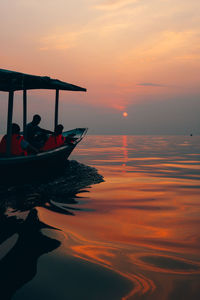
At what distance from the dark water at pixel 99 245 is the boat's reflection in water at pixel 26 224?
1cm

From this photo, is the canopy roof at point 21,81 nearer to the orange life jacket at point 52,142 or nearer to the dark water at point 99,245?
the orange life jacket at point 52,142

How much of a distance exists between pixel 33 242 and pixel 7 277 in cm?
110

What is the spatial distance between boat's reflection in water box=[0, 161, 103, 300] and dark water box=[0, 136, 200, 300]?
0.03ft

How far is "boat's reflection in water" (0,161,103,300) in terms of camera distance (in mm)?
3322

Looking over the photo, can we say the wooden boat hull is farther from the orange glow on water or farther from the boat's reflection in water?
the orange glow on water

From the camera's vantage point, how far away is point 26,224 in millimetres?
5242

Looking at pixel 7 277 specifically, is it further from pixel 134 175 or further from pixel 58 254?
pixel 134 175

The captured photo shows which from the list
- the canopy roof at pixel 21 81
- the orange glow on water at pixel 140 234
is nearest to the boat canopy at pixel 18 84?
the canopy roof at pixel 21 81

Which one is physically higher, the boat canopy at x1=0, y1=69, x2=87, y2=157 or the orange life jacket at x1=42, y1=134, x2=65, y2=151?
the boat canopy at x1=0, y1=69, x2=87, y2=157

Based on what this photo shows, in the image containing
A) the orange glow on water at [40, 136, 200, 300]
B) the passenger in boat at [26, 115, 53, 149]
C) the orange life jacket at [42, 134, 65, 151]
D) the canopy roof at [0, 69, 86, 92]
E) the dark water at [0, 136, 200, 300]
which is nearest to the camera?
the dark water at [0, 136, 200, 300]

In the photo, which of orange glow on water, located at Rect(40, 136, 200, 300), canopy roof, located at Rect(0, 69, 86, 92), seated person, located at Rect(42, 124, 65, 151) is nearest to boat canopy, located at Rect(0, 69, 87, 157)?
canopy roof, located at Rect(0, 69, 86, 92)

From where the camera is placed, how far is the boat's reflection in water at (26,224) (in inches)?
131

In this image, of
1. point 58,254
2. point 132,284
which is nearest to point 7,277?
point 58,254

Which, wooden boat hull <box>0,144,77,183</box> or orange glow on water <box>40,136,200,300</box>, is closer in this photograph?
orange glow on water <box>40,136,200,300</box>
